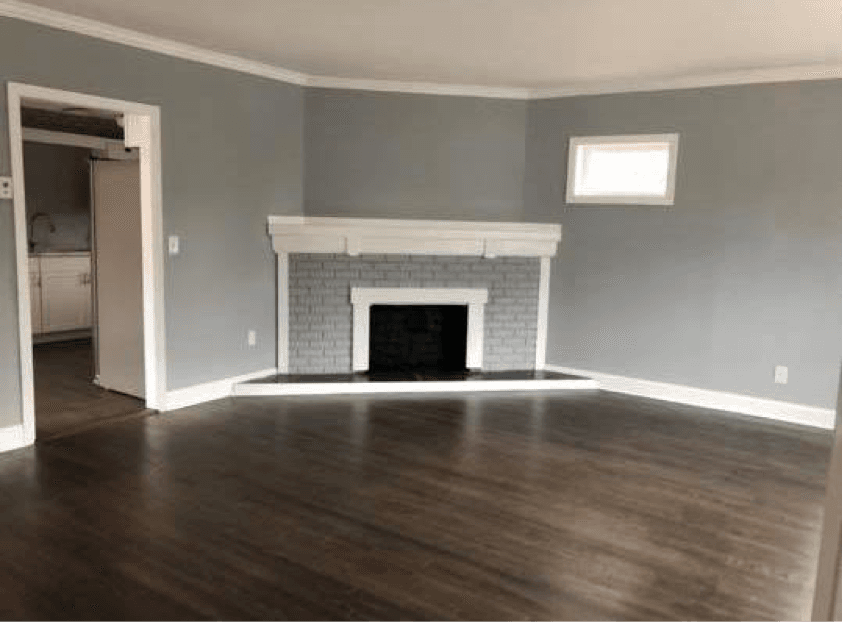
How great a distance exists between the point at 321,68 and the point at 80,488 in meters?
3.34

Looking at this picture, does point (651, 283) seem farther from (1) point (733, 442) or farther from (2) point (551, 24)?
(2) point (551, 24)

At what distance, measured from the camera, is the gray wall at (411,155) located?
A: 563 centimetres

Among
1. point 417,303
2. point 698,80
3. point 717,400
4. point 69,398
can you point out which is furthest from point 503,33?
point 69,398

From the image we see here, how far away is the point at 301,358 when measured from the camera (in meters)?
5.62

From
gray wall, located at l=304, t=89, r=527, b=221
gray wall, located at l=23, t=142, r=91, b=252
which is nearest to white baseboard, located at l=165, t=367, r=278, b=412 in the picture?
gray wall, located at l=304, t=89, r=527, b=221

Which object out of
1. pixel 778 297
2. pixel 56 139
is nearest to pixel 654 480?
pixel 778 297

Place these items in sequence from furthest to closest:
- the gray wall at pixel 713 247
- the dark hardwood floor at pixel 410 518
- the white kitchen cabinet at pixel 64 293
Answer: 1. the white kitchen cabinet at pixel 64 293
2. the gray wall at pixel 713 247
3. the dark hardwood floor at pixel 410 518

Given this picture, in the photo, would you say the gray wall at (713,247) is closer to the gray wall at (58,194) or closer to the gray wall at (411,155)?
the gray wall at (411,155)

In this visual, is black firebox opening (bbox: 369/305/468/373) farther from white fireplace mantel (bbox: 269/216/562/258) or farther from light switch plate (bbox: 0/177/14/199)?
light switch plate (bbox: 0/177/14/199)

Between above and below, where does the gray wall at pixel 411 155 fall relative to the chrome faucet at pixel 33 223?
above

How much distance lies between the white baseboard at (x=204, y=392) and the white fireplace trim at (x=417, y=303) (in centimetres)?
79

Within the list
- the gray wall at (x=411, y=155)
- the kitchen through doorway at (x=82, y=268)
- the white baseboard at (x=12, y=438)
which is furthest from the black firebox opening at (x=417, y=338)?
the white baseboard at (x=12, y=438)

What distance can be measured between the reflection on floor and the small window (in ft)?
12.5

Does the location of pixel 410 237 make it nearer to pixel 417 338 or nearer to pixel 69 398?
pixel 417 338
